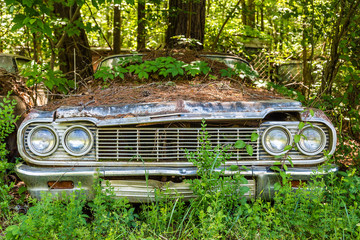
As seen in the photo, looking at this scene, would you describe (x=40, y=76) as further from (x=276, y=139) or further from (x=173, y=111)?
(x=276, y=139)

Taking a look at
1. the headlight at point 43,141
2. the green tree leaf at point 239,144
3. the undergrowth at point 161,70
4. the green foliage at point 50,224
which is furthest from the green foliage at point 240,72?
the green foliage at point 50,224

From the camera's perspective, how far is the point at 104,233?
2.33 metres

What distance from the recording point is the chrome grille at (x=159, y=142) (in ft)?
8.17

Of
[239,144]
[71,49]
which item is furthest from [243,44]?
[239,144]

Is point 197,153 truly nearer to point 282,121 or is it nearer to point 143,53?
point 282,121

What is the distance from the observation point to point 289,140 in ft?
8.45

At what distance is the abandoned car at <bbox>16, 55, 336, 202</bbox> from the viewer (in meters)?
2.46

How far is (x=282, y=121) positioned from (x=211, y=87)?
3.15 feet

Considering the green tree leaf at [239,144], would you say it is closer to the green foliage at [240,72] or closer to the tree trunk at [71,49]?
the green foliage at [240,72]

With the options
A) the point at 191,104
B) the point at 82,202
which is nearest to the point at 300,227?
the point at 191,104

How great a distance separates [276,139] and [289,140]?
0.10 meters

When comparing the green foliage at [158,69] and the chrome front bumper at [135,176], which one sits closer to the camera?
the chrome front bumper at [135,176]

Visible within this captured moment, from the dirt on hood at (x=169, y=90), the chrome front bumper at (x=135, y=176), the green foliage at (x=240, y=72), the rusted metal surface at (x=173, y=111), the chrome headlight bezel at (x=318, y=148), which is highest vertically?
the green foliage at (x=240, y=72)

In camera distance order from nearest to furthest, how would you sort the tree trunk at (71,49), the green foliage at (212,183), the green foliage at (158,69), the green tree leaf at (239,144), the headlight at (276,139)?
1. the green foliage at (212,183)
2. the green tree leaf at (239,144)
3. the headlight at (276,139)
4. the green foliage at (158,69)
5. the tree trunk at (71,49)
